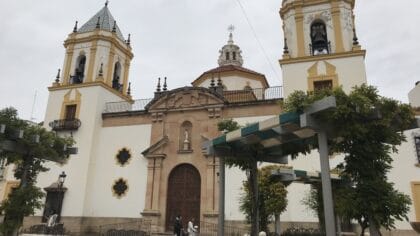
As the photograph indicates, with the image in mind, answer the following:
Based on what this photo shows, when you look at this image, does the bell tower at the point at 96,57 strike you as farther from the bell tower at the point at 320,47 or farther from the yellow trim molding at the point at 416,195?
the yellow trim molding at the point at 416,195

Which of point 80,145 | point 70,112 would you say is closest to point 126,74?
point 70,112

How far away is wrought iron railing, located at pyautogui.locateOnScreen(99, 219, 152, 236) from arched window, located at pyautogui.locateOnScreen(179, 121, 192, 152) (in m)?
4.77

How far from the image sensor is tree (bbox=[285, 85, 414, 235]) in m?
8.19

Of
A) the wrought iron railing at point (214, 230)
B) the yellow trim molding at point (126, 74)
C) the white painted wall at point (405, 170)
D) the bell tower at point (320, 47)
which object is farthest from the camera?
the yellow trim molding at point (126, 74)

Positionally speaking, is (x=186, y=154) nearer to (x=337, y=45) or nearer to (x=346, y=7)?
(x=337, y=45)

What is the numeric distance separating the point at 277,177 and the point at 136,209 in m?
10.3

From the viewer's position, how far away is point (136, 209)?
21.2m

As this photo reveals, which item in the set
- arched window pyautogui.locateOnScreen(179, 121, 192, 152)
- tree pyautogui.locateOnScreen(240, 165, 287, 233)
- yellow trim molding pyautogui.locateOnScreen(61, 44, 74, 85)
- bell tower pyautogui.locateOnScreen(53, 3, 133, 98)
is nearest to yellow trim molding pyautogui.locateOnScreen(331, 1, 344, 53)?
tree pyautogui.locateOnScreen(240, 165, 287, 233)

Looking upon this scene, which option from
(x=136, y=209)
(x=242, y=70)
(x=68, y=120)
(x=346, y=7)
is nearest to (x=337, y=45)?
(x=346, y=7)

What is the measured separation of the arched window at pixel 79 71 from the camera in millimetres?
25647

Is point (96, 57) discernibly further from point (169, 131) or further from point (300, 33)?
point (300, 33)

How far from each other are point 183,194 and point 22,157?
31.6ft

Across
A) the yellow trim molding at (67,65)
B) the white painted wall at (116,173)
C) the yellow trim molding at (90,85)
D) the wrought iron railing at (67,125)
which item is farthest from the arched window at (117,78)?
the wrought iron railing at (67,125)

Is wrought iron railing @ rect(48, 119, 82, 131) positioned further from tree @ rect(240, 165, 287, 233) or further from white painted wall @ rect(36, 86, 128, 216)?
tree @ rect(240, 165, 287, 233)
